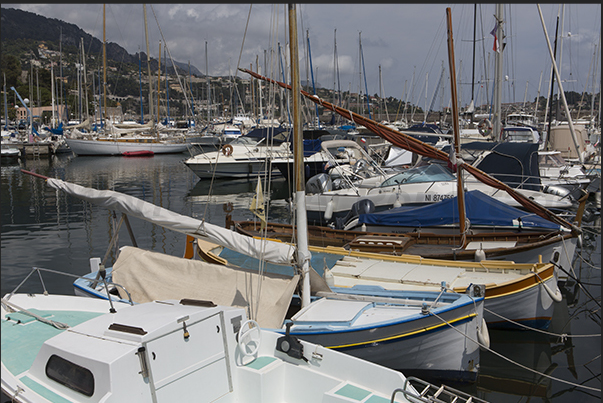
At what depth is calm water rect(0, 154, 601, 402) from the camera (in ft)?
30.1

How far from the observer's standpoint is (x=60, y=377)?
5750 mm

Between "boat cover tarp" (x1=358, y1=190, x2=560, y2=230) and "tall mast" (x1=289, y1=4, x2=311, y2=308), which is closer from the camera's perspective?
"tall mast" (x1=289, y1=4, x2=311, y2=308)

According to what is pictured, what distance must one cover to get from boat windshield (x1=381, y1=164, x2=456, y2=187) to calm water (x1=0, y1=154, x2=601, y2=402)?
579 cm

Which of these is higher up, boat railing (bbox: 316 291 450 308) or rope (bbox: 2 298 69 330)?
rope (bbox: 2 298 69 330)

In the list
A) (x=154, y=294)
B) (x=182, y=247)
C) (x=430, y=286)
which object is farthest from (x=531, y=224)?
(x=182, y=247)

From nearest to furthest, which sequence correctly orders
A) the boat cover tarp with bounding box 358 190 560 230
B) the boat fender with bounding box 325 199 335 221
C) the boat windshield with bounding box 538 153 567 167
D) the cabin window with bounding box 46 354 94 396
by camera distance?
the cabin window with bounding box 46 354 94 396 → the boat cover tarp with bounding box 358 190 560 230 → the boat fender with bounding box 325 199 335 221 → the boat windshield with bounding box 538 153 567 167

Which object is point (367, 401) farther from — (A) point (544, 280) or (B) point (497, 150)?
(B) point (497, 150)

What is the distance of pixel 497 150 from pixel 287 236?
1140 centimetres

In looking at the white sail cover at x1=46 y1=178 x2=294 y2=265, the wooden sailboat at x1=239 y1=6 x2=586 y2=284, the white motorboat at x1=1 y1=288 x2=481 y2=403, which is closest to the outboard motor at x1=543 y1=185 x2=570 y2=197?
the wooden sailboat at x1=239 y1=6 x2=586 y2=284

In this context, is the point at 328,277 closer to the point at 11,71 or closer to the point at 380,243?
the point at 380,243

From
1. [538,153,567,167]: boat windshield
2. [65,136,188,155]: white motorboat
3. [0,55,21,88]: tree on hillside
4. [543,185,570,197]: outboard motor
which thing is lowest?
[543,185,570,197]: outboard motor

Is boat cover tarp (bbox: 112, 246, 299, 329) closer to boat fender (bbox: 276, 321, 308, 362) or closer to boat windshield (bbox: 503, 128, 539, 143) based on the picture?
boat fender (bbox: 276, 321, 308, 362)

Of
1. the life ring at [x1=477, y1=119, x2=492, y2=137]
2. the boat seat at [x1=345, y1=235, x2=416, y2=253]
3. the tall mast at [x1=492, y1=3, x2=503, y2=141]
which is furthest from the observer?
the life ring at [x1=477, y1=119, x2=492, y2=137]

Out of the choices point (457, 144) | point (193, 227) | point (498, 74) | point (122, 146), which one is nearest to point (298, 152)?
point (193, 227)
